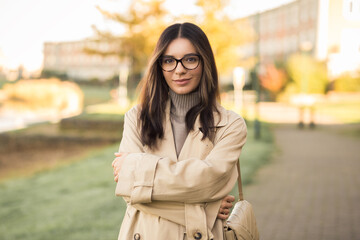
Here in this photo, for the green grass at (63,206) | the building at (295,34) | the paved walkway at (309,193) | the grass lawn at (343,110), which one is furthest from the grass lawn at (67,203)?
the building at (295,34)

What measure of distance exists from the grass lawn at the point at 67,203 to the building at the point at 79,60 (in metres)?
12.3

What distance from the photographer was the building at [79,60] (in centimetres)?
2180

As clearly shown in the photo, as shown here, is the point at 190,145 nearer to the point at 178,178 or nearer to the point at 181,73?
the point at 178,178

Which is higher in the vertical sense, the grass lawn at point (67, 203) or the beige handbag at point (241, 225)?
the beige handbag at point (241, 225)

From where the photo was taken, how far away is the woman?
5.91ft

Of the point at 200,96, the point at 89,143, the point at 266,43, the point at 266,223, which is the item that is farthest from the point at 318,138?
the point at 266,43

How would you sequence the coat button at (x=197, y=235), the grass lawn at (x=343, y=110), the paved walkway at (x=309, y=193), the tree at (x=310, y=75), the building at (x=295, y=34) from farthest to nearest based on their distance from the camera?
the building at (x=295, y=34)
the tree at (x=310, y=75)
the grass lawn at (x=343, y=110)
the paved walkway at (x=309, y=193)
the coat button at (x=197, y=235)

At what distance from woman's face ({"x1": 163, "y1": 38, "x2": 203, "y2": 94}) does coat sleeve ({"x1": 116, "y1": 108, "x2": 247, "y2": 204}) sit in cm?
37

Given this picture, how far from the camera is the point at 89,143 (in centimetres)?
1549

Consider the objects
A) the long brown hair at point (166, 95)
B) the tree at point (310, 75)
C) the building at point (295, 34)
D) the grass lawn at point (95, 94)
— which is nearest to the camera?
the long brown hair at point (166, 95)

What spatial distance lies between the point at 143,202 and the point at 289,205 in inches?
194

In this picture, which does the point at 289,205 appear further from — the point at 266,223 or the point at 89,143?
the point at 89,143

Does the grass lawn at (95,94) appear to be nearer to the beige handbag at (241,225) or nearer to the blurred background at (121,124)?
the blurred background at (121,124)

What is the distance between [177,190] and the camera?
1.79m
